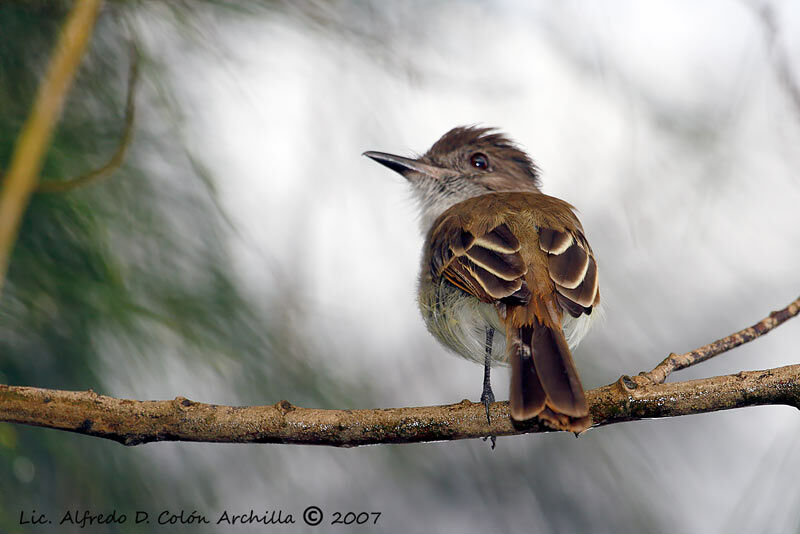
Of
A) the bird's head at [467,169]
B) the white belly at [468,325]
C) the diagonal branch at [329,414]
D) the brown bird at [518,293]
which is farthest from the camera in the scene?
the bird's head at [467,169]

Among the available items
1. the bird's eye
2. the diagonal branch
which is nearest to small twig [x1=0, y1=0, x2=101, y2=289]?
the diagonal branch

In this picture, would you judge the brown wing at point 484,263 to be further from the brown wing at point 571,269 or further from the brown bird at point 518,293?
the brown wing at point 571,269

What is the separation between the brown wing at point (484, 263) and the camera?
2.68m

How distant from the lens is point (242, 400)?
2551mm

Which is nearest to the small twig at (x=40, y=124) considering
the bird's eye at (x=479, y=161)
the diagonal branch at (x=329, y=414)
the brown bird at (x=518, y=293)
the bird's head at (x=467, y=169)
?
the diagonal branch at (x=329, y=414)

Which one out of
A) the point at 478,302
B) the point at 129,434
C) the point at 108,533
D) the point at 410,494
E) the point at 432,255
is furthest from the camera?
the point at 432,255

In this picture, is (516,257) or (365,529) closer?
(365,529)

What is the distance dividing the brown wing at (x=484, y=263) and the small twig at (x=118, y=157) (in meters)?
1.17

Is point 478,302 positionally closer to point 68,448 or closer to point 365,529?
point 365,529

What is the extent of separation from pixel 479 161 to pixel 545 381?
2556 mm

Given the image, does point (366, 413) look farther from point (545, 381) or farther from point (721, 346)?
point (721, 346)

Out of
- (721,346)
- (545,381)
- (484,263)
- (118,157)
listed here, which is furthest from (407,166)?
(721,346)

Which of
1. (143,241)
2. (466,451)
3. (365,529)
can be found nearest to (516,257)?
(466,451)

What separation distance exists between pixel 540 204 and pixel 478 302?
653 millimetres
